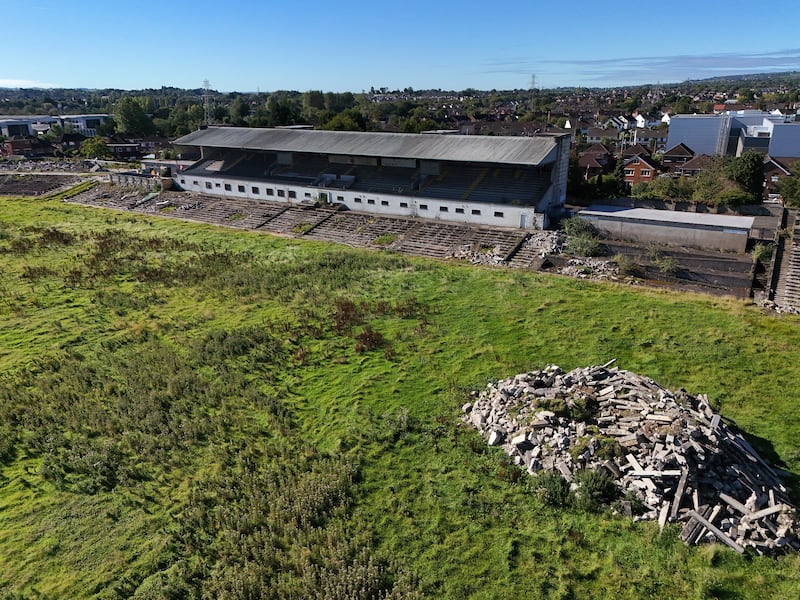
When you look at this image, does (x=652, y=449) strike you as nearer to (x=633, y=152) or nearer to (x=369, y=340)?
(x=369, y=340)

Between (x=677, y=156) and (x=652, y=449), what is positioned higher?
(x=677, y=156)

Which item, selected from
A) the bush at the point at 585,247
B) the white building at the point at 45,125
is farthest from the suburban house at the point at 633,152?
the white building at the point at 45,125

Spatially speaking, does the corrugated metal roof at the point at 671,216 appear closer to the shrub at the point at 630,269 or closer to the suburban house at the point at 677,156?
the shrub at the point at 630,269

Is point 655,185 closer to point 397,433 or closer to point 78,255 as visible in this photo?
point 397,433

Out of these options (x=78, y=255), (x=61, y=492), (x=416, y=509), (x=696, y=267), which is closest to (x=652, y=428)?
(x=416, y=509)


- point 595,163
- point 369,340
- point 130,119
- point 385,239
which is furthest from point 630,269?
point 130,119
